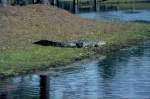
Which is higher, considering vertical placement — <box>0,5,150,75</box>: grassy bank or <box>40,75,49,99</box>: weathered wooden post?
<box>40,75,49,99</box>: weathered wooden post

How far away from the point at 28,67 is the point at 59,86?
3907mm

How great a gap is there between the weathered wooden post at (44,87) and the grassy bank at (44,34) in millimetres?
1388

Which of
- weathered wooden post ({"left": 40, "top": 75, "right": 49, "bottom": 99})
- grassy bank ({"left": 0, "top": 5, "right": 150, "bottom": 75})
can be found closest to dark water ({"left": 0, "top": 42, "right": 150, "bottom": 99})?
weathered wooden post ({"left": 40, "top": 75, "right": 49, "bottom": 99})

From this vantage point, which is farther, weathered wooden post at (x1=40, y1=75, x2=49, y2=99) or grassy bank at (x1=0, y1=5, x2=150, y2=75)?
grassy bank at (x1=0, y1=5, x2=150, y2=75)

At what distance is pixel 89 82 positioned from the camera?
54.5 ft

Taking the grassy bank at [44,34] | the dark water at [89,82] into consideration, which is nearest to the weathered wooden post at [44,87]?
the dark water at [89,82]

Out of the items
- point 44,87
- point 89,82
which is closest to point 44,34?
point 89,82

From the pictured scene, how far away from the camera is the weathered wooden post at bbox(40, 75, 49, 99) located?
14602 millimetres

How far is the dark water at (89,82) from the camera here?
14609mm

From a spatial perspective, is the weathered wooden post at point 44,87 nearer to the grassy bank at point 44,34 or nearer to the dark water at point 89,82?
the dark water at point 89,82

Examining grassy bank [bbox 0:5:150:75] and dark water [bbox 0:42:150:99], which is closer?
dark water [bbox 0:42:150:99]

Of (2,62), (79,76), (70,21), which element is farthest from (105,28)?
(79,76)

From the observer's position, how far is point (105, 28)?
34531mm

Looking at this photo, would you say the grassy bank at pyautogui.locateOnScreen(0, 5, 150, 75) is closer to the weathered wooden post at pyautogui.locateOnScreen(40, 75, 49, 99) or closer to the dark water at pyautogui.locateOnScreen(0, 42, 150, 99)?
the dark water at pyautogui.locateOnScreen(0, 42, 150, 99)
